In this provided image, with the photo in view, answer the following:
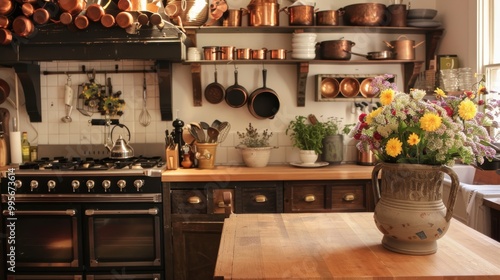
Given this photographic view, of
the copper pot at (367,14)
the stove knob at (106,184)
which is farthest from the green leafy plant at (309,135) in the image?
the stove knob at (106,184)

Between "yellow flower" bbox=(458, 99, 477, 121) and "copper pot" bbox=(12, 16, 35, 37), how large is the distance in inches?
125

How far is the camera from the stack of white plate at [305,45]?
391cm

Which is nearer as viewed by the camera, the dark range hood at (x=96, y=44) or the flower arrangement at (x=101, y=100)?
the dark range hood at (x=96, y=44)

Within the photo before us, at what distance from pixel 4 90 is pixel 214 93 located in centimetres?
180

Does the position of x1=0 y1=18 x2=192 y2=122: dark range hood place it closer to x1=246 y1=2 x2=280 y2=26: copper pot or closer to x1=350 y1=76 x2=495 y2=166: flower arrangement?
x1=246 y1=2 x2=280 y2=26: copper pot

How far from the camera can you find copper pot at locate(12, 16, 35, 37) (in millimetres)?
3600

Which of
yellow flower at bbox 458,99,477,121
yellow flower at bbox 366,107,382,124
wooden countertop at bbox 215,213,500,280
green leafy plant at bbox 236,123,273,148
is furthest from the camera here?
green leafy plant at bbox 236,123,273,148

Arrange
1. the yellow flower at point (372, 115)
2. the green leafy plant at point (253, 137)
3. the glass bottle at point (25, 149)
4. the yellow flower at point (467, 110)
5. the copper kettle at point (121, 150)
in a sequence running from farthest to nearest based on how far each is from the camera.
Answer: the glass bottle at point (25, 149) < the green leafy plant at point (253, 137) < the copper kettle at point (121, 150) < the yellow flower at point (372, 115) < the yellow flower at point (467, 110)

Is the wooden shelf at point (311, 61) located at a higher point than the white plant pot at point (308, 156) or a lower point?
higher

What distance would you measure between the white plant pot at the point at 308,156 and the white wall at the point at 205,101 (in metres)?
0.28

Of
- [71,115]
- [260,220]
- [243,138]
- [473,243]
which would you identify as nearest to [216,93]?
[243,138]

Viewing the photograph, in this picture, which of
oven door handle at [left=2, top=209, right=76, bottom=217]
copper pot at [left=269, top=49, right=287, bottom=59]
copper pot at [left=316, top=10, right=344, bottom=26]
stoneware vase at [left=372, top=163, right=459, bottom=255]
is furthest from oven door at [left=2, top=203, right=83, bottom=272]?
stoneware vase at [left=372, top=163, right=459, bottom=255]

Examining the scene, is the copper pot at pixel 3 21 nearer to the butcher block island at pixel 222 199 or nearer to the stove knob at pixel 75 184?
the stove knob at pixel 75 184

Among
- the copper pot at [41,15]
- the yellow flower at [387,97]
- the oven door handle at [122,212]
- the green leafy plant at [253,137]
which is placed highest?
the copper pot at [41,15]
